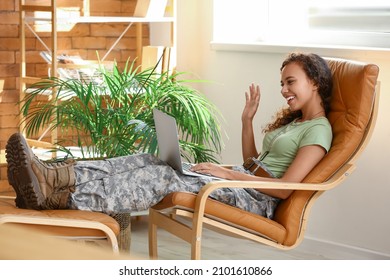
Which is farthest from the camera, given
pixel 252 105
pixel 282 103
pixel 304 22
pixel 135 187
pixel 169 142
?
pixel 304 22

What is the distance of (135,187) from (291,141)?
2.07 ft

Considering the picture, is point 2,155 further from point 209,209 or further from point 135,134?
point 209,209

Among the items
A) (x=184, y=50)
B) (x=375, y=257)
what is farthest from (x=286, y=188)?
(x=184, y=50)

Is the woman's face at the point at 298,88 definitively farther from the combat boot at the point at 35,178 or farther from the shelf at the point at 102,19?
the shelf at the point at 102,19

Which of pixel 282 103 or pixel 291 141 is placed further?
pixel 282 103

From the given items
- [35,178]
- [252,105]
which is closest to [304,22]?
[252,105]

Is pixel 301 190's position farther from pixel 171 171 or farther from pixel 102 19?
pixel 102 19

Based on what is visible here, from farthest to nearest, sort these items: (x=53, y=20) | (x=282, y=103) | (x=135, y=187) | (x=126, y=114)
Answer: (x=53, y=20), (x=282, y=103), (x=126, y=114), (x=135, y=187)

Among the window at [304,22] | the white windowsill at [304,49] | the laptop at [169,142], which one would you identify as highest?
the window at [304,22]

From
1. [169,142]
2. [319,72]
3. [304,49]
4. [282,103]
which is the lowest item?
[169,142]

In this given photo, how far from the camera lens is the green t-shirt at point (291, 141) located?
Result: 2842mm

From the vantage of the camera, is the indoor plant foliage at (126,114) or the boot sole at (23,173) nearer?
the boot sole at (23,173)

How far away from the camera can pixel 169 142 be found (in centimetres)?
291

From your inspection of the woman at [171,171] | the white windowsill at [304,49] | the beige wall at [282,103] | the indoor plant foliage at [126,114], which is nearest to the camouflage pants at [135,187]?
the woman at [171,171]
